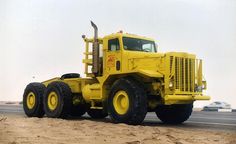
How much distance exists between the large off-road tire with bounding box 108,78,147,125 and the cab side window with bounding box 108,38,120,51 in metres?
1.64

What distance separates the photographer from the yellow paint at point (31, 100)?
63.0 ft

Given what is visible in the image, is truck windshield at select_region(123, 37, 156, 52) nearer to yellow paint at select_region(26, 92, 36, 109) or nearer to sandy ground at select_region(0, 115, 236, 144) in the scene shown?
sandy ground at select_region(0, 115, 236, 144)

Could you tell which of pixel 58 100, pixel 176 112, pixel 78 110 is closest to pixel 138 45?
pixel 176 112

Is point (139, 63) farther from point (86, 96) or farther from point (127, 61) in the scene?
point (86, 96)

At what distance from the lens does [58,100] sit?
17328 mm

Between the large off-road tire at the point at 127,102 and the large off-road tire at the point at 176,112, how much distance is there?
7.01 feet

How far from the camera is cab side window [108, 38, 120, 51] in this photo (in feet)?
51.9

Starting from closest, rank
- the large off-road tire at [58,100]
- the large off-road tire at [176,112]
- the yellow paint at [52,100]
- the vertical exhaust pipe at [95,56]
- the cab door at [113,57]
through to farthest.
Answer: the cab door at [113,57] < the large off-road tire at [176,112] < the vertical exhaust pipe at [95,56] < the large off-road tire at [58,100] < the yellow paint at [52,100]

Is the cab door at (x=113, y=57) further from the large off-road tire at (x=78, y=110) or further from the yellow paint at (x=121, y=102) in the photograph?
the large off-road tire at (x=78, y=110)

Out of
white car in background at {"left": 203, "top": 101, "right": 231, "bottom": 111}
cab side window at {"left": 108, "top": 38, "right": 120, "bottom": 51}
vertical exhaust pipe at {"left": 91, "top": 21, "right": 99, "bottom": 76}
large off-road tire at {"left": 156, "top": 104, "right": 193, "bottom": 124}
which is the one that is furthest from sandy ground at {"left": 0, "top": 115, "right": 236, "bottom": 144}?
white car in background at {"left": 203, "top": 101, "right": 231, "bottom": 111}

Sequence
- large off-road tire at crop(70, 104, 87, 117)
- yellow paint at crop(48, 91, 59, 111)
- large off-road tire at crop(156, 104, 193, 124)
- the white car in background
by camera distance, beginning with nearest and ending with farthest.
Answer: large off-road tire at crop(156, 104, 193, 124)
yellow paint at crop(48, 91, 59, 111)
large off-road tire at crop(70, 104, 87, 117)
the white car in background

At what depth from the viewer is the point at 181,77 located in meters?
14.4

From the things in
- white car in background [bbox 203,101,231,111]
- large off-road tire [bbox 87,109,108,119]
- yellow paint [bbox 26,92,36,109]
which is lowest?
white car in background [bbox 203,101,231,111]

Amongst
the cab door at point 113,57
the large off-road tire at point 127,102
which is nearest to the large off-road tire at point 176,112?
the large off-road tire at point 127,102
